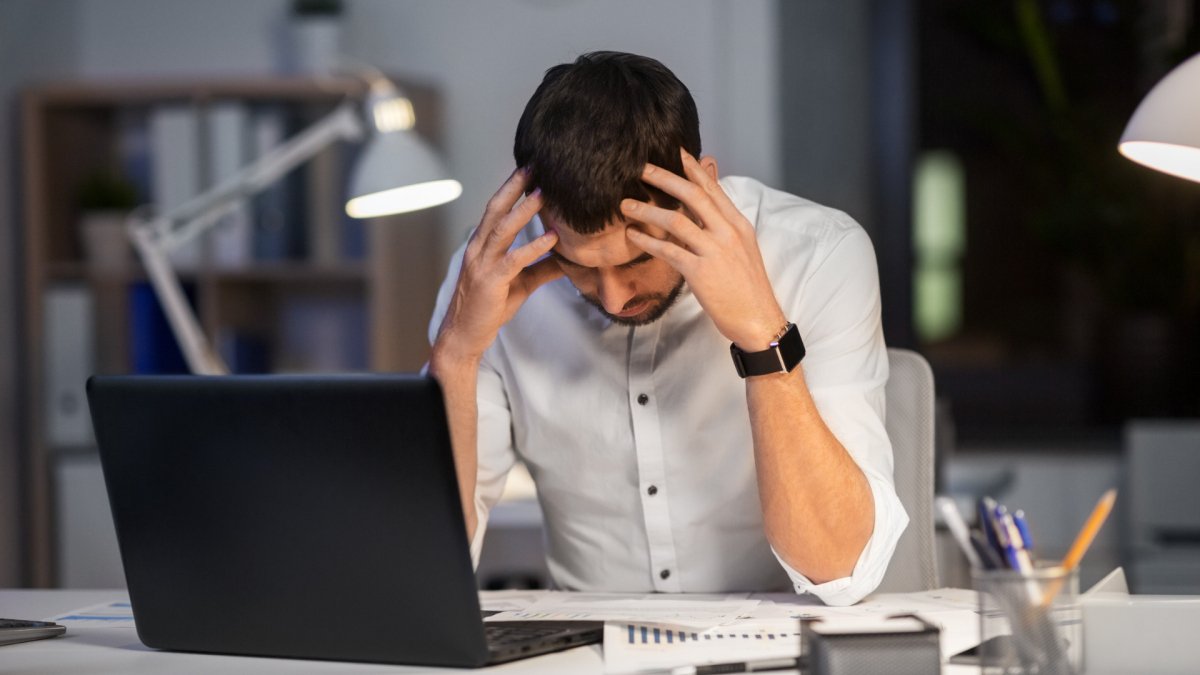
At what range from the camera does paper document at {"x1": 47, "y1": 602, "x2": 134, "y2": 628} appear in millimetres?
1385

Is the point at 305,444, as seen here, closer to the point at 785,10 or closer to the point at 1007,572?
the point at 1007,572

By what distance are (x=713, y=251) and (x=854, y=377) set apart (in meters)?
0.24

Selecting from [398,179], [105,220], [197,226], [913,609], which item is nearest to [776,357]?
[913,609]

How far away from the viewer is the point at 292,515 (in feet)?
3.64

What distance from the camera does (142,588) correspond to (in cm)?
121

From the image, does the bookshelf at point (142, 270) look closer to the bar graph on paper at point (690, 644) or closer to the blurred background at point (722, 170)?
the blurred background at point (722, 170)

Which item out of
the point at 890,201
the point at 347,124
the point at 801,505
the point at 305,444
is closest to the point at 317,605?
the point at 305,444

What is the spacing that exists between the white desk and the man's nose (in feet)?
1.27

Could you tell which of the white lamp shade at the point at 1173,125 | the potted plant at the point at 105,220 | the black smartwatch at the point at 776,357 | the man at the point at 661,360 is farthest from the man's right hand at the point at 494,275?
the potted plant at the point at 105,220

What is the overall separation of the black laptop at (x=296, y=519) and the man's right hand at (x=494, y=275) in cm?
41

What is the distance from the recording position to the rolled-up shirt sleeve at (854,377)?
1392mm

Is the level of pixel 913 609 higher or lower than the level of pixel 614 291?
lower

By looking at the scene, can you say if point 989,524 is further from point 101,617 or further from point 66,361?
point 66,361

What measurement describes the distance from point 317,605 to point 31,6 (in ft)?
10.1
